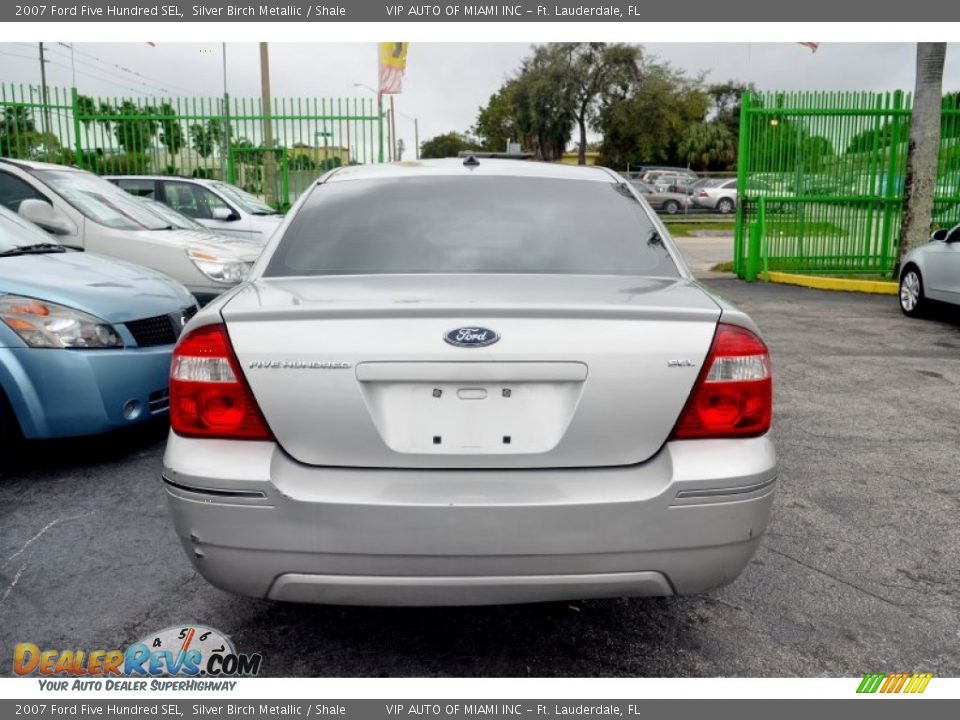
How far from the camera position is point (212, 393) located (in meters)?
2.47

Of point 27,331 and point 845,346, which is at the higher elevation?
point 27,331

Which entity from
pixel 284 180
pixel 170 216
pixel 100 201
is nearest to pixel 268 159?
pixel 284 180

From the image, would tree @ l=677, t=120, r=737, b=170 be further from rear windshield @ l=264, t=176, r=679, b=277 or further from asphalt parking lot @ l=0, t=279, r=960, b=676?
rear windshield @ l=264, t=176, r=679, b=277

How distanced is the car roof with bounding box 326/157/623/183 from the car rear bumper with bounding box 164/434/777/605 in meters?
1.55

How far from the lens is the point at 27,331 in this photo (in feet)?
14.6

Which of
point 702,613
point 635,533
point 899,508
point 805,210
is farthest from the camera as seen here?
point 805,210

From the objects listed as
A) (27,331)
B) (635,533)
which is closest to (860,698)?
(635,533)

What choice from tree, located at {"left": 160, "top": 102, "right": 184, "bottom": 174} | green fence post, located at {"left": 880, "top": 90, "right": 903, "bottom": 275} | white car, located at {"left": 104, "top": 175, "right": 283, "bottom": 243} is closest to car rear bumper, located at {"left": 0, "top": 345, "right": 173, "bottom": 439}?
white car, located at {"left": 104, "top": 175, "right": 283, "bottom": 243}

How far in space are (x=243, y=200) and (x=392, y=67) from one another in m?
8.72

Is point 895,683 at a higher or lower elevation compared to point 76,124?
lower

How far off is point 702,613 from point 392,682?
1.16 meters

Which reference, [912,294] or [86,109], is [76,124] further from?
[912,294]

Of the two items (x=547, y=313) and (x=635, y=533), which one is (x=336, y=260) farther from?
(x=635, y=533)

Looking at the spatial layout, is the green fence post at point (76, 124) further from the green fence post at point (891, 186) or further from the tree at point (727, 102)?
the tree at point (727, 102)
